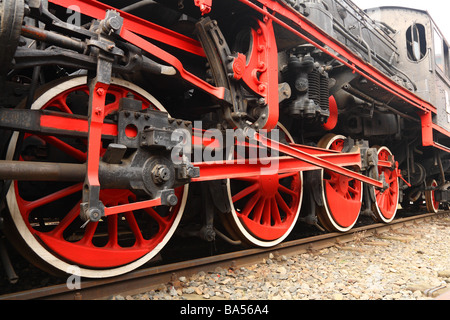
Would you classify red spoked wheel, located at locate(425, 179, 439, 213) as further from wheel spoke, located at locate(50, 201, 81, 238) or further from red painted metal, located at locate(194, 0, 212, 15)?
wheel spoke, located at locate(50, 201, 81, 238)

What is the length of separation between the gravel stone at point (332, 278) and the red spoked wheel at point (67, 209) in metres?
0.26

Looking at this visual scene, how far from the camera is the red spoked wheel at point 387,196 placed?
4.90 metres

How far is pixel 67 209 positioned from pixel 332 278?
2044 millimetres

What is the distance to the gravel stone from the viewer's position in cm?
215

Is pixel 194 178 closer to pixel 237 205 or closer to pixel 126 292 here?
pixel 126 292

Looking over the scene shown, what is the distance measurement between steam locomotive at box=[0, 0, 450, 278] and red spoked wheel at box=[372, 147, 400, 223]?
0.75 metres

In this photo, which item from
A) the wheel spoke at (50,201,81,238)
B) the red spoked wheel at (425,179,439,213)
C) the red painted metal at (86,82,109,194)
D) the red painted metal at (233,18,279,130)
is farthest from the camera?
the red spoked wheel at (425,179,439,213)

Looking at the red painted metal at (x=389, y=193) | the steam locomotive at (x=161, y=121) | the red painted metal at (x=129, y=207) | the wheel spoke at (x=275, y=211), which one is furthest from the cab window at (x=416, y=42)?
the red painted metal at (x=129, y=207)

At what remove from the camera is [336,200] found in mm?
3996

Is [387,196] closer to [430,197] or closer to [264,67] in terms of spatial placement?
[430,197]

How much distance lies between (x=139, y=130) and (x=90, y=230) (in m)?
0.71

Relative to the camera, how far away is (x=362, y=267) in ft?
9.61

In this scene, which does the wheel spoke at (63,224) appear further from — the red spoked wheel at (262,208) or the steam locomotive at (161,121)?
the red spoked wheel at (262,208)

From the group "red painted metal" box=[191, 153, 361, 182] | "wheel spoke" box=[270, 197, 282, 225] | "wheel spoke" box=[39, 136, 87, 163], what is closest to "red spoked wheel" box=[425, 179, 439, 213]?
"red painted metal" box=[191, 153, 361, 182]
